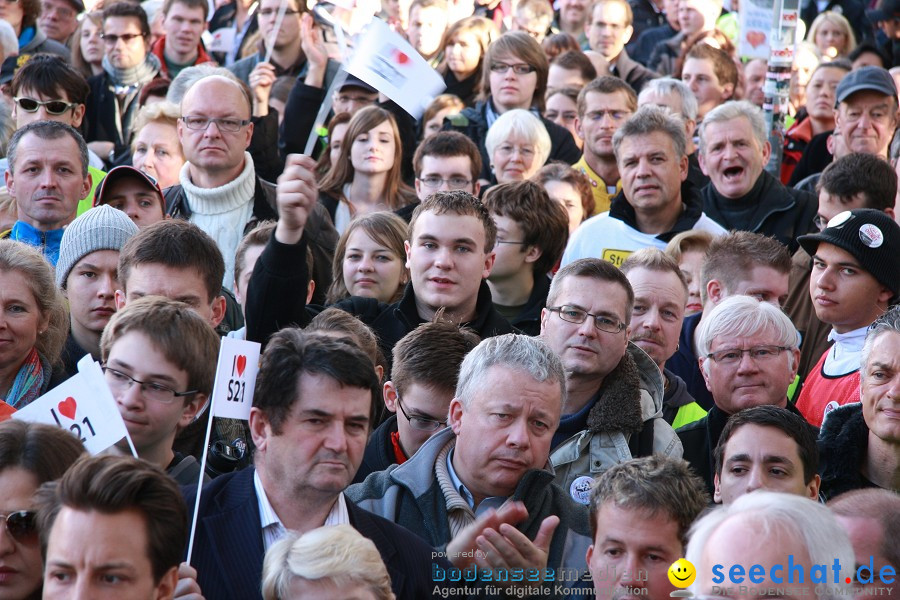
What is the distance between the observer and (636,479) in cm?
422

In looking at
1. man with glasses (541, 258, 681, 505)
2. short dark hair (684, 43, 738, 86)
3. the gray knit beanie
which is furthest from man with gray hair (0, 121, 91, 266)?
short dark hair (684, 43, 738, 86)

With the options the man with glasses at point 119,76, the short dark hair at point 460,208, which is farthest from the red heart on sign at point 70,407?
the man with glasses at point 119,76

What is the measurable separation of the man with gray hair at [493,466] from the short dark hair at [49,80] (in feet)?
15.3

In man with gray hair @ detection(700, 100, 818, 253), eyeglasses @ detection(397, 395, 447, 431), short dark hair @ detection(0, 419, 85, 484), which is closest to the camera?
short dark hair @ detection(0, 419, 85, 484)

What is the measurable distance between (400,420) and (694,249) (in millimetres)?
2710

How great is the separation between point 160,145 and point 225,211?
1172 mm

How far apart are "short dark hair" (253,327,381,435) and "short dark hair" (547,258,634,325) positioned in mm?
1722

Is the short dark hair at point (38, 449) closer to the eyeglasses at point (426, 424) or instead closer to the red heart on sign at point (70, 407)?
the red heart on sign at point (70, 407)

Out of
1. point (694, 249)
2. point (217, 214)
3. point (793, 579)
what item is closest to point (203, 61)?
point (217, 214)

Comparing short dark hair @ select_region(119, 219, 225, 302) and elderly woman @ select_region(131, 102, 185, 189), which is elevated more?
elderly woman @ select_region(131, 102, 185, 189)

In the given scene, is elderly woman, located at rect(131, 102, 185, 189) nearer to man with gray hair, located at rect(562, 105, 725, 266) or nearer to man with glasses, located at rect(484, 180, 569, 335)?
A: man with glasses, located at rect(484, 180, 569, 335)

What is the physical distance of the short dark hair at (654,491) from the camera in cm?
416

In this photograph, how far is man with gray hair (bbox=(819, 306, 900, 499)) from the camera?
4996 millimetres

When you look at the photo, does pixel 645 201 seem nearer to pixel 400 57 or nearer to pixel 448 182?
pixel 448 182
